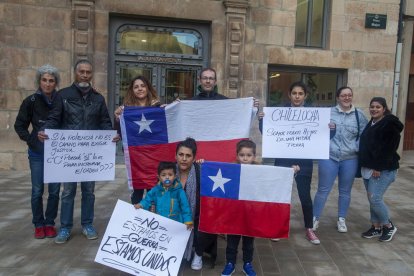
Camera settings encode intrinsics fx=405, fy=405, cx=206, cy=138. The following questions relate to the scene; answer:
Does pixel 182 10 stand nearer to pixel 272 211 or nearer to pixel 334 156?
pixel 334 156

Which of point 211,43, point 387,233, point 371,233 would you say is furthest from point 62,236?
point 211,43

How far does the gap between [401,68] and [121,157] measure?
7507 millimetres

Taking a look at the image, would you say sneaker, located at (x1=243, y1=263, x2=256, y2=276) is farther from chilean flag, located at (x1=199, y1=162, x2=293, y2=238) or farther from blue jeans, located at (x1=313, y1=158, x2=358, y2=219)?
blue jeans, located at (x1=313, y1=158, x2=358, y2=219)

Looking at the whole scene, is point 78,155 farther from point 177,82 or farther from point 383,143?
point 177,82

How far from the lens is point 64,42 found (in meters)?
8.55

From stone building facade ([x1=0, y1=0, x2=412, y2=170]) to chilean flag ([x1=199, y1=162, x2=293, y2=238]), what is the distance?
5.57 metres

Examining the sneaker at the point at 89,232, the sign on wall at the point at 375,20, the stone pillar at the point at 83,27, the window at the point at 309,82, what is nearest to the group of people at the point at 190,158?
the sneaker at the point at 89,232

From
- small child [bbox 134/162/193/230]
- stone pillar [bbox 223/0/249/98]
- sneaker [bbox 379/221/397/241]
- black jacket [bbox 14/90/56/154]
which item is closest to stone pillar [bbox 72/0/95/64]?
stone pillar [bbox 223/0/249/98]

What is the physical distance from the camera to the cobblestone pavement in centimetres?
390

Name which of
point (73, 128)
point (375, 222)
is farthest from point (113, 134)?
point (375, 222)

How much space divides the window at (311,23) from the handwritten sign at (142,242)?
24.6 feet

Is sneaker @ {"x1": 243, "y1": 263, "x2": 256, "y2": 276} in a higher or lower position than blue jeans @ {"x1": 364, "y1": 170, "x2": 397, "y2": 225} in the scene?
lower

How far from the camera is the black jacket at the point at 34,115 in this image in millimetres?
4352

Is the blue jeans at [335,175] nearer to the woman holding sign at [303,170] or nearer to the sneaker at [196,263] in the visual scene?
the woman holding sign at [303,170]
